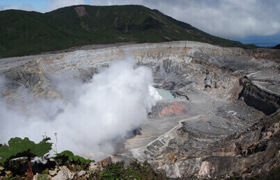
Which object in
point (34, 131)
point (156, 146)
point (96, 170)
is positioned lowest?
point (156, 146)

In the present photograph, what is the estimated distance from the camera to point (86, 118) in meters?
26.5

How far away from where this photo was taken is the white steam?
2312 cm

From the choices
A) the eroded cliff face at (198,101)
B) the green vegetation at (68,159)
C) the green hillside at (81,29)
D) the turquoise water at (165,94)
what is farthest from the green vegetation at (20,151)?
the green hillside at (81,29)

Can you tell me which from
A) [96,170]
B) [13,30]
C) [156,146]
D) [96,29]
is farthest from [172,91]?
[96,29]

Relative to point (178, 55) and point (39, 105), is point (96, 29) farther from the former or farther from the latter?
point (39, 105)

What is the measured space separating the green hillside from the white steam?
1739 inches

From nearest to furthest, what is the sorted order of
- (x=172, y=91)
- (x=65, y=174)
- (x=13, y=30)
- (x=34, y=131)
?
1. (x=65, y=174)
2. (x=34, y=131)
3. (x=172, y=91)
4. (x=13, y=30)

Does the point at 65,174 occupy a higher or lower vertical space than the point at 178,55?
lower

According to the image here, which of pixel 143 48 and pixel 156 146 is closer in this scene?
pixel 156 146

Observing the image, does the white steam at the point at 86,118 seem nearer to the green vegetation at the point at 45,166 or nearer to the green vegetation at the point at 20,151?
the green vegetation at the point at 45,166

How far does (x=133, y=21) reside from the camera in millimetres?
125000

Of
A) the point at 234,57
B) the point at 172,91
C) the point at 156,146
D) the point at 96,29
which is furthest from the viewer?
the point at 96,29

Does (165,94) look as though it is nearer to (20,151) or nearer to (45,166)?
(45,166)

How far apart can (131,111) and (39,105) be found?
36.3ft
